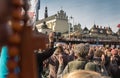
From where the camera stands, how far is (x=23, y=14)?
523mm

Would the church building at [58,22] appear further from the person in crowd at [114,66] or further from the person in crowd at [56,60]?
the person in crowd at [56,60]

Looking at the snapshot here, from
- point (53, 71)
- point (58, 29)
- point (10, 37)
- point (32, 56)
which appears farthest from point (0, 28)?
point (58, 29)

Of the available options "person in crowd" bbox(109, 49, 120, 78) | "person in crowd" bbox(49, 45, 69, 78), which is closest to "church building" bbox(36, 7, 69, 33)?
Answer: "person in crowd" bbox(109, 49, 120, 78)

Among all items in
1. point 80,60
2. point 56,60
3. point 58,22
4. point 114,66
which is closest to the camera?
point 80,60

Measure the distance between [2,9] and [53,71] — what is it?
7.71m

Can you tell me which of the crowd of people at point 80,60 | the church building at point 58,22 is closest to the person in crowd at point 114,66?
the crowd of people at point 80,60

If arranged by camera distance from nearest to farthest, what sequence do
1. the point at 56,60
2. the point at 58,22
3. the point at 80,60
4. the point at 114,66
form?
the point at 80,60, the point at 56,60, the point at 114,66, the point at 58,22

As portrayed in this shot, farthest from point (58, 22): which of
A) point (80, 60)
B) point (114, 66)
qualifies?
point (80, 60)

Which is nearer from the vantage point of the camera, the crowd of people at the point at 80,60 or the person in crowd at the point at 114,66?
the crowd of people at the point at 80,60

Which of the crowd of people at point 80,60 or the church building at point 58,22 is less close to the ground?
the church building at point 58,22

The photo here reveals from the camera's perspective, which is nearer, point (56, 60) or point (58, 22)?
point (56, 60)

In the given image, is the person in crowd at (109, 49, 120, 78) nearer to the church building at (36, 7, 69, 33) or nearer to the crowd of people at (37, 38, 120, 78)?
the crowd of people at (37, 38, 120, 78)

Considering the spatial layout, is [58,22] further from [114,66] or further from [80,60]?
[80,60]

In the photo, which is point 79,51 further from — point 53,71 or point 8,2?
point 8,2
